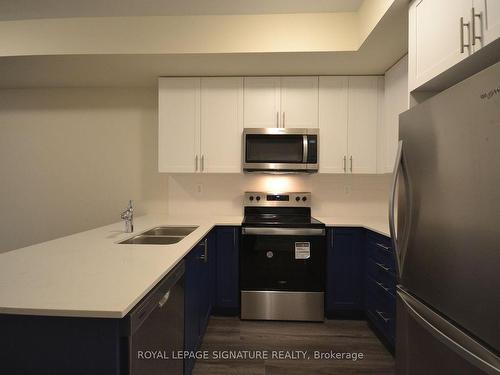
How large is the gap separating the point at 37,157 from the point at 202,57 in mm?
2363

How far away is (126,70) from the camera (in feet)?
8.44

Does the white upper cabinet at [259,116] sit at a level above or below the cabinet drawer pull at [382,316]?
above

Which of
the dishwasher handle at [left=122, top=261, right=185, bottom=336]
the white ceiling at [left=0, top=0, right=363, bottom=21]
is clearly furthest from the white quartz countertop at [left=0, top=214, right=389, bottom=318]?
the white ceiling at [left=0, top=0, right=363, bottom=21]

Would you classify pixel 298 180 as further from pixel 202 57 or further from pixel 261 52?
pixel 202 57

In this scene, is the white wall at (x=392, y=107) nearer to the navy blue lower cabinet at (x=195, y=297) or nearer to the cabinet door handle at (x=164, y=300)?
the navy blue lower cabinet at (x=195, y=297)

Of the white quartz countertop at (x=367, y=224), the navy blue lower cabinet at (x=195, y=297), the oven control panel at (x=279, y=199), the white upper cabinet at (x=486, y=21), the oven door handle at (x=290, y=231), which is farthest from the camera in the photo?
the oven control panel at (x=279, y=199)

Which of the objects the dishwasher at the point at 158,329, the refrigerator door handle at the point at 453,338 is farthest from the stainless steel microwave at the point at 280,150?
the refrigerator door handle at the point at 453,338

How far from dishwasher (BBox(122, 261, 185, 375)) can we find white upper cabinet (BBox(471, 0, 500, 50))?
1.63 m

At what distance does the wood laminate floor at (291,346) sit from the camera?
5.96 ft

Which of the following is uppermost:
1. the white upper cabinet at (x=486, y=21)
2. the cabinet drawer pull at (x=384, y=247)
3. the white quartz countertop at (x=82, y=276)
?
the white upper cabinet at (x=486, y=21)

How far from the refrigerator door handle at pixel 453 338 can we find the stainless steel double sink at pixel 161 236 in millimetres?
1516

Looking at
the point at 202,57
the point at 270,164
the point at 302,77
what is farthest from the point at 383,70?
the point at 202,57

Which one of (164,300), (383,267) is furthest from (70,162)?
(383,267)

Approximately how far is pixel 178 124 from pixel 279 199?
4.31 ft
